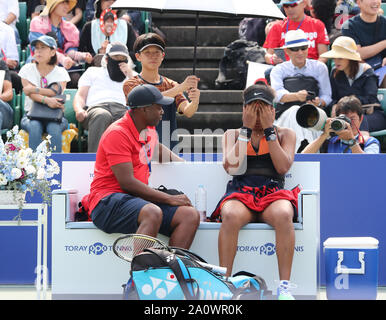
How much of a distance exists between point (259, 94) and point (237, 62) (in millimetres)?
3076

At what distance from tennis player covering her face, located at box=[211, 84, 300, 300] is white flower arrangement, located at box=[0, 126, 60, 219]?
1.26m

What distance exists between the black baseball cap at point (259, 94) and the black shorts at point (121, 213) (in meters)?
0.97

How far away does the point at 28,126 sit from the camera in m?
7.96

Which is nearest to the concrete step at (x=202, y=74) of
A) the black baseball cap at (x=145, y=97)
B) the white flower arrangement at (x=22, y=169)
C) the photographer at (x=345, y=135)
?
the photographer at (x=345, y=135)

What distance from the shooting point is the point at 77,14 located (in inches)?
396

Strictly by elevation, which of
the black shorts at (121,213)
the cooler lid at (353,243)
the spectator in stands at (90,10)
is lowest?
the cooler lid at (353,243)

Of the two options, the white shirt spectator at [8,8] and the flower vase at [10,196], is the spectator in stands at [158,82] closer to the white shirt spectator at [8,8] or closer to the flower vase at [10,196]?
the flower vase at [10,196]

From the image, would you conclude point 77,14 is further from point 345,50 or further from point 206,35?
point 345,50

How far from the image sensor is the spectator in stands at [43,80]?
8.02m

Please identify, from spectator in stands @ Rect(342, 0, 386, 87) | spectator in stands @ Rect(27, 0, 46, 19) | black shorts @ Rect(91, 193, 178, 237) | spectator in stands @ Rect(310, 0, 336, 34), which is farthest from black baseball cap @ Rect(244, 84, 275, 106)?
spectator in stands @ Rect(27, 0, 46, 19)

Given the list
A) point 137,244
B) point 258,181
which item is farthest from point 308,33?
point 137,244
